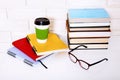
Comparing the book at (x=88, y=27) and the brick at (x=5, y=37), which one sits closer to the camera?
the book at (x=88, y=27)

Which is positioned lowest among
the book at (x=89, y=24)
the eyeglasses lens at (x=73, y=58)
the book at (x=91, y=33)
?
the eyeglasses lens at (x=73, y=58)

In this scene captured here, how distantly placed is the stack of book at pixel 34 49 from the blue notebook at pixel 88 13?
14 centimetres

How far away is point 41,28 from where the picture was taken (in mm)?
904

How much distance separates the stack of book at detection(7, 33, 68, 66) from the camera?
90 centimetres

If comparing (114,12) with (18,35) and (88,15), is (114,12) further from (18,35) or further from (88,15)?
(18,35)

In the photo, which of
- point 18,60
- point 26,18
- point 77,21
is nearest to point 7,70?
point 18,60

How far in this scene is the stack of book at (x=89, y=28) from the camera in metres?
0.91

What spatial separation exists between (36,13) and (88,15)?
10.2 inches

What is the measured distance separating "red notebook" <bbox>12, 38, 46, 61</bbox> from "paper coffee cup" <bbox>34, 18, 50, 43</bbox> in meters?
0.06

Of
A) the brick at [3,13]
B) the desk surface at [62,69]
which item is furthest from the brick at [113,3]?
the brick at [3,13]

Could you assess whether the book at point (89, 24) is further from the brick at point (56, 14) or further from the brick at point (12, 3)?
the brick at point (12, 3)

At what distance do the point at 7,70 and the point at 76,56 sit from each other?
34 cm

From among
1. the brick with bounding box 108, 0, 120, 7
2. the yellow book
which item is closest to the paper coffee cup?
the yellow book

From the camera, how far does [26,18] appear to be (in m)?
1.02
